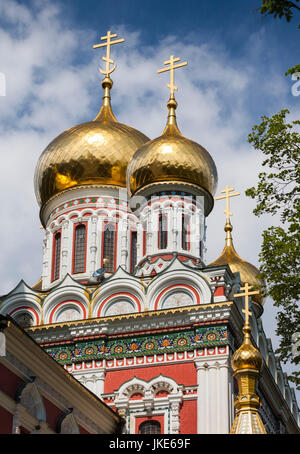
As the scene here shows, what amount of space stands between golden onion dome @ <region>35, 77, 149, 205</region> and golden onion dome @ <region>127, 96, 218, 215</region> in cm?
83

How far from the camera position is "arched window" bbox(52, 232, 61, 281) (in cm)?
1986

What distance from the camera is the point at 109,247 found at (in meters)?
19.9

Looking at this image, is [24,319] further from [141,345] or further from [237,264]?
[237,264]

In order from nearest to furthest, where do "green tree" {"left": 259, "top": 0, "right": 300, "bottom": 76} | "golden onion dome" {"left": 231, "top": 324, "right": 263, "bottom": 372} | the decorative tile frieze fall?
"green tree" {"left": 259, "top": 0, "right": 300, "bottom": 76} < "golden onion dome" {"left": 231, "top": 324, "right": 263, "bottom": 372} < the decorative tile frieze

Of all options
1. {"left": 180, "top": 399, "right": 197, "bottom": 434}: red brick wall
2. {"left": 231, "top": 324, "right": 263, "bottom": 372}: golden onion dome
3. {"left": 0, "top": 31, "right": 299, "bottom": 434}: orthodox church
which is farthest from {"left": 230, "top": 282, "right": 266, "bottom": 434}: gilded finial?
{"left": 180, "top": 399, "right": 197, "bottom": 434}: red brick wall

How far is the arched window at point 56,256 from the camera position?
19859mm

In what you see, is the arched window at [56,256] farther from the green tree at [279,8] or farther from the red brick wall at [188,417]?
the green tree at [279,8]

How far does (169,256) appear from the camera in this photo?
18.7 metres

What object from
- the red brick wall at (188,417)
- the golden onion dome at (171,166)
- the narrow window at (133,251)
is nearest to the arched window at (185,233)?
the golden onion dome at (171,166)

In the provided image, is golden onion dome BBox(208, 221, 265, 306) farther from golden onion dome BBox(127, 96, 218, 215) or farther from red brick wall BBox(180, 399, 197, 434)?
red brick wall BBox(180, 399, 197, 434)

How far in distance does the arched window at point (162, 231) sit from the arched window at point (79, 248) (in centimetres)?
171

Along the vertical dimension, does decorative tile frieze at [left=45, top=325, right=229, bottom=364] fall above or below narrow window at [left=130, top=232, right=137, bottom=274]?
below

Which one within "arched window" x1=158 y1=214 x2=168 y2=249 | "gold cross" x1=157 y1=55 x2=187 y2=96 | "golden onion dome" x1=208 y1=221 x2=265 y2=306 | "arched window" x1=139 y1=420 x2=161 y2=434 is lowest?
"arched window" x1=139 y1=420 x2=161 y2=434
